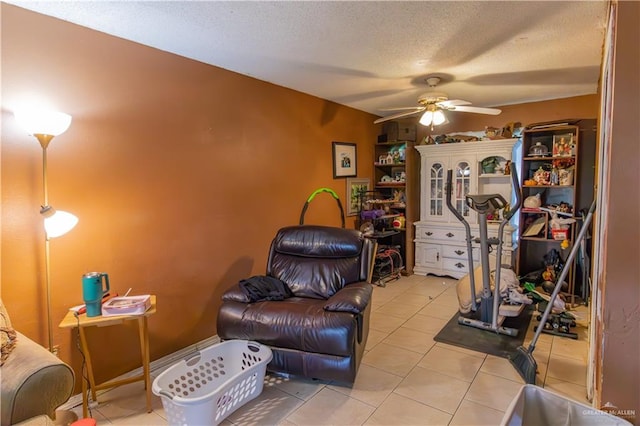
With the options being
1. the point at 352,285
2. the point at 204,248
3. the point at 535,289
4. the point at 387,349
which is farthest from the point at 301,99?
the point at 535,289

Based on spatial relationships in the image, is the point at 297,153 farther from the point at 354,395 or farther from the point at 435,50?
the point at 354,395

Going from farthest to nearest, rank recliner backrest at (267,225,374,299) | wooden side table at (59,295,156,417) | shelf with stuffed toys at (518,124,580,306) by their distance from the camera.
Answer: shelf with stuffed toys at (518,124,580,306)
recliner backrest at (267,225,374,299)
wooden side table at (59,295,156,417)

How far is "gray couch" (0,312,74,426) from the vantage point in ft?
4.44

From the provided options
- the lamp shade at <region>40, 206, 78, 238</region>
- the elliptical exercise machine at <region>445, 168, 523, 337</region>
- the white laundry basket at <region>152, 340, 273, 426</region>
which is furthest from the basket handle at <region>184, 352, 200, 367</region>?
the elliptical exercise machine at <region>445, 168, 523, 337</region>

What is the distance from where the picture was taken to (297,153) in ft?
12.8

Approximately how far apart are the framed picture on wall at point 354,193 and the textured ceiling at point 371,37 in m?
1.52

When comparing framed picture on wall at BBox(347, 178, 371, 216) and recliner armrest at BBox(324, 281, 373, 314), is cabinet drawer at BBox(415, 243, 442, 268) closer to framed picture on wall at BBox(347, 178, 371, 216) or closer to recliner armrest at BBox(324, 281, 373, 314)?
framed picture on wall at BBox(347, 178, 371, 216)

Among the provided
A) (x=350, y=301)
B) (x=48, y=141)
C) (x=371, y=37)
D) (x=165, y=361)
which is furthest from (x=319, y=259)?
(x=48, y=141)

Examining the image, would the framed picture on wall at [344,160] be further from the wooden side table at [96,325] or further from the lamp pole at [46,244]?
the lamp pole at [46,244]

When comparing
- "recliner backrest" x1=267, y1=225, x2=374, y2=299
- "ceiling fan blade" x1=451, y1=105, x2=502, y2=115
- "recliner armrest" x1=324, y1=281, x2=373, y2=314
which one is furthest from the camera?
"ceiling fan blade" x1=451, y1=105, x2=502, y2=115

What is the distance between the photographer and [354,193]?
4.91 meters

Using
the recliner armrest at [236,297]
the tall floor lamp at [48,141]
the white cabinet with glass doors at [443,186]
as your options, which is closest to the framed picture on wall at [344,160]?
the white cabinet with glass doors at [443,186]

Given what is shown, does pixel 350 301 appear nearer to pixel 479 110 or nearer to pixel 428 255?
pixel 479 110

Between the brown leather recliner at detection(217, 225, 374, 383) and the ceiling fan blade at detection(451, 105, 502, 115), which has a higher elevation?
the ceiling fan blade at detection(451, 105, 502, 115)
